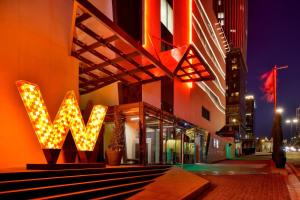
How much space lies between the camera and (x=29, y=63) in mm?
10062

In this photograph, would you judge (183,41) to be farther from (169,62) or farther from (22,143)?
(22,143)

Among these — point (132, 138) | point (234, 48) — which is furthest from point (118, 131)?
point (234, 48)

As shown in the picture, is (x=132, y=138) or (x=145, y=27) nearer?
(x=132, y=138)

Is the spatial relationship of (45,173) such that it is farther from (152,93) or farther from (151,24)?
(151,24)

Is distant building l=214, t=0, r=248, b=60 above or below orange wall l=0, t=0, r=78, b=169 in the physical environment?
above

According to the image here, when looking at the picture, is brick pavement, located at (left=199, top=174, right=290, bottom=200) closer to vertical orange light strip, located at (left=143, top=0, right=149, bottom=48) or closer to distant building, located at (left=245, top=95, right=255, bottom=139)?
vertical orange light strip, located at (left=143, top=0, right=149, bottom=48)

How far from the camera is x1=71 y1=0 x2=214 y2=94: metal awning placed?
10594mm

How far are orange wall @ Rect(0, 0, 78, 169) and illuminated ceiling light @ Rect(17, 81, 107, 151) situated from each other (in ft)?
2.58

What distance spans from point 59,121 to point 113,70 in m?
7.03

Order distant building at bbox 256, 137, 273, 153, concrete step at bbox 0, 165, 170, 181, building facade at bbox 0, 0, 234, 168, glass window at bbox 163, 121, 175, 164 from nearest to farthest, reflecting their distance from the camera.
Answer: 1. concrete step at bbox 0, 165, 170, 181
2. building facade at bbox 0, 0, 234, 168
3. glass window at bbox 163, 121, 175, 164
4. distant building at bbox 256, 137, 273, 153

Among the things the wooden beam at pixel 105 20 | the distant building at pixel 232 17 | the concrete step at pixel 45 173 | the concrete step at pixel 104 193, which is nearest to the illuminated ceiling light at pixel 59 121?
the concrete step at pixel 45 173

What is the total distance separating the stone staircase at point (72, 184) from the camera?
6121 mm

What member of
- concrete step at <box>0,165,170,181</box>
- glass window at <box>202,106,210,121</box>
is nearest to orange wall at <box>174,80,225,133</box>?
glass window at <box>202,106,210,121</box>

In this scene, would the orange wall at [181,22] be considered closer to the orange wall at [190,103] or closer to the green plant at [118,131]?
the orange wall at [190,103]
